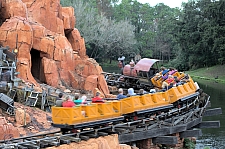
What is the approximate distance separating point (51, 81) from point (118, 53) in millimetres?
44155

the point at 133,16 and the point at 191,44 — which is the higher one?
the point at 133,16

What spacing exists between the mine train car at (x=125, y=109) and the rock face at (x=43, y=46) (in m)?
8.32

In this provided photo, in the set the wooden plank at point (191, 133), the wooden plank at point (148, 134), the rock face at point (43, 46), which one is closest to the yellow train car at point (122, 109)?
the wooden plank at point (148, 134)

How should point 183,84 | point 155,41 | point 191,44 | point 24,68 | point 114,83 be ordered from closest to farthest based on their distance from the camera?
point 183,84
point 24,68
point 114,83
point 191,44
point 155,41

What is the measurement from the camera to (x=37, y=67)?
26.6 m

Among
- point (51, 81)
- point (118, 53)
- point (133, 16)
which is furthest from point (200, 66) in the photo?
point (51, 81)

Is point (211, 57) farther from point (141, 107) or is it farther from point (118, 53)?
point (141, 107)

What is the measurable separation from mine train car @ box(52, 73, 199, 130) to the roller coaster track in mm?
244

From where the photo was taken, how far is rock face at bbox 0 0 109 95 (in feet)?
77.9

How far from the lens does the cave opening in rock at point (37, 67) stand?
84.4 feet

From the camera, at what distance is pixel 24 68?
23.2 meters

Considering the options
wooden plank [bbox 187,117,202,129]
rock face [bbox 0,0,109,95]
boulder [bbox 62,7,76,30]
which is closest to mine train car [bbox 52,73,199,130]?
wooden plank [bbox 187,117,202,129]

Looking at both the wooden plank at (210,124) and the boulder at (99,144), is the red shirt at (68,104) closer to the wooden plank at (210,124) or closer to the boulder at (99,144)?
the boulder at (99,144)

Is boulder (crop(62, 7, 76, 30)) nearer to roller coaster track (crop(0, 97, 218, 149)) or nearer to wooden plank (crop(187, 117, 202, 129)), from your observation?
roller coaster track (crop(0, 97, 218, 149))
